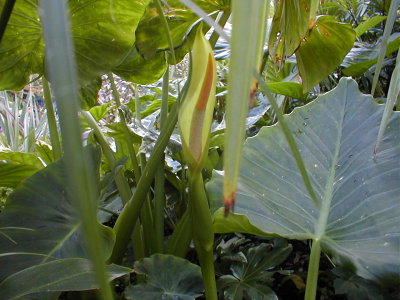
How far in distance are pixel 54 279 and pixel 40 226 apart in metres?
0.21

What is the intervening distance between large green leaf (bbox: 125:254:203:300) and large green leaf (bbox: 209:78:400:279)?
13 centimetres

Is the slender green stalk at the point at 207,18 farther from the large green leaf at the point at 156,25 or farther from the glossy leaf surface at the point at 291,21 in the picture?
the large green leaf at the point at 156,25

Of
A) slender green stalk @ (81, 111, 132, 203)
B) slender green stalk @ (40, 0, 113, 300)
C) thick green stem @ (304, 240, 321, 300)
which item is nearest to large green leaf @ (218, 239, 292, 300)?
thick green stem @ (304, 240, 321, 300)

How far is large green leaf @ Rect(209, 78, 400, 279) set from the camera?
556 millimetres

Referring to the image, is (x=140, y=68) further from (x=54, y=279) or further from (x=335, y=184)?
(x=54, y=279)

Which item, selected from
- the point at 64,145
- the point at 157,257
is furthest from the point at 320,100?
the point at 64,145

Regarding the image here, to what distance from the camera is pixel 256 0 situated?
0.54 feet

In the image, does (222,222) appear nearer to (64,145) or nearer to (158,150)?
(158,150)

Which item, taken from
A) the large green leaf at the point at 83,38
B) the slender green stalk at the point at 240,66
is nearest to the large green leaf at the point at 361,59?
the large green leaf at the point at 83,38

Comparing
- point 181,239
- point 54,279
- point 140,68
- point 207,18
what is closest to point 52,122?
point 140,68

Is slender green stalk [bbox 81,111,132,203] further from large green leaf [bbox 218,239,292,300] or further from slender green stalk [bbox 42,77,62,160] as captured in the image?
large green leaf [bbox 218,239,292,300]

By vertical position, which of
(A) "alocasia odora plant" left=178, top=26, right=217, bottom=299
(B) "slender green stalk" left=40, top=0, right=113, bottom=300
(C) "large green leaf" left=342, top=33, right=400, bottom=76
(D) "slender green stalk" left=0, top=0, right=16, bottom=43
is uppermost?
(C) "large green leaf" left=342, top=33, right=400, bottom=76

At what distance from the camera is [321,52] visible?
38.8 inches

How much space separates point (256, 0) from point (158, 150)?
1.81 feet
